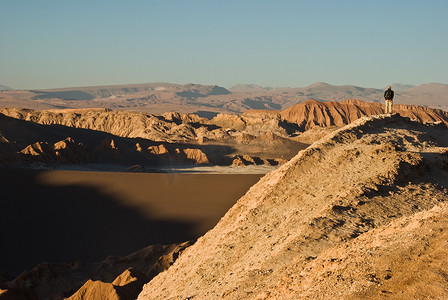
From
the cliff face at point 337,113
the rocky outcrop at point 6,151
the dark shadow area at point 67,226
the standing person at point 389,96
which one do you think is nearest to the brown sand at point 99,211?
the dark shadow area at point 67,226

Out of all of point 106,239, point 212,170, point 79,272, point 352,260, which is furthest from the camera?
point 212,170

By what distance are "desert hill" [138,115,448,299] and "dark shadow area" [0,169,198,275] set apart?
1043 cm

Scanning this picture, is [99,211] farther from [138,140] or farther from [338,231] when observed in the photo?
[138,140]

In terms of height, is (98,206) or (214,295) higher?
(214,295)

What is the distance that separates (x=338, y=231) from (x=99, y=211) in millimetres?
17683

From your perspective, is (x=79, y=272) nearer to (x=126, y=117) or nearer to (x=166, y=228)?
(x=166, y=228)

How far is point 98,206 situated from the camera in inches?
949

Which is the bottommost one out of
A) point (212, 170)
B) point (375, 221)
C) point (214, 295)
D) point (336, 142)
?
point (212, 170)

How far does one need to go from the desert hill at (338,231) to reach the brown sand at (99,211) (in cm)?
1065

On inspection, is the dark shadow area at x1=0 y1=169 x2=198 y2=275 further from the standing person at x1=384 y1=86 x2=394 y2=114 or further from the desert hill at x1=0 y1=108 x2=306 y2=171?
the standing person at x1=384 y1=86 x2=394 y2=114

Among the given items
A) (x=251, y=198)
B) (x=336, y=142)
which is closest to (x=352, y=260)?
(x=251, y=198)

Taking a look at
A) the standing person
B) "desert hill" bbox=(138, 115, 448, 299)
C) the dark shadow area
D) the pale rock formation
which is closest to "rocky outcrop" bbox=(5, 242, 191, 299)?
"desert hill" bbox=(138, 115, 448, 299)

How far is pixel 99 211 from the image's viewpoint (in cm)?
2344

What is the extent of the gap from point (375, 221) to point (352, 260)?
2.49 metres
